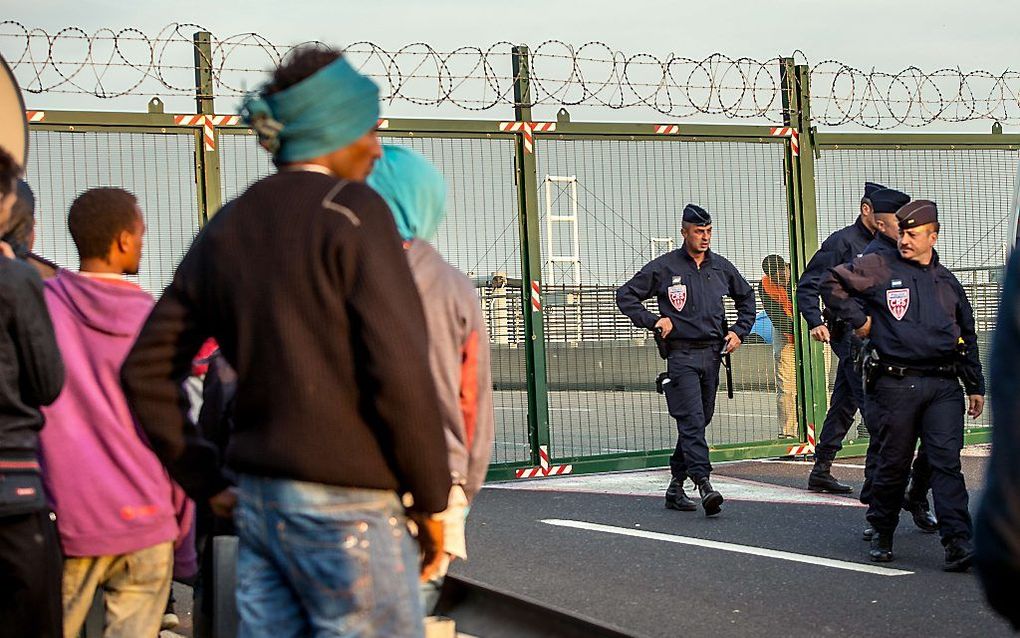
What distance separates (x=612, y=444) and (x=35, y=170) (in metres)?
5.02

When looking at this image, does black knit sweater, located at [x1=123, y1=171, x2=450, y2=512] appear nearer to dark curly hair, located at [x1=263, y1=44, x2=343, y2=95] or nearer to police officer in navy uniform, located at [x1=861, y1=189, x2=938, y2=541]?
dark curly hair, located at [x1=263, y1=44, x2=343, y2=95]

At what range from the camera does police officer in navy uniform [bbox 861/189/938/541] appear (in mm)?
8484

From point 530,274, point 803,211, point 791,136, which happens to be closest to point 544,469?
point 530,274

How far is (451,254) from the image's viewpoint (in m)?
12.1

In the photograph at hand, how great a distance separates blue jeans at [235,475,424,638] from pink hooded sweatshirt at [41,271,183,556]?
1.56 metres

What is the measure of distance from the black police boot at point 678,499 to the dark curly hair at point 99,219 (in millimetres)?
6210

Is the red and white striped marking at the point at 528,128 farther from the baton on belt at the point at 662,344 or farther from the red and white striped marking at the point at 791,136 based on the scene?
the baton on belt at the point at 662,344

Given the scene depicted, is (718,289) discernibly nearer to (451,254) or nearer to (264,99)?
(451,254)

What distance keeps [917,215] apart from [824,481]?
3.54m

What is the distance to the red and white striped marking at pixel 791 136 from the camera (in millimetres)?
13258

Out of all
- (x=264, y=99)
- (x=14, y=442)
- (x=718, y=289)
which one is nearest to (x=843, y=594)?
(x=718, y=289)

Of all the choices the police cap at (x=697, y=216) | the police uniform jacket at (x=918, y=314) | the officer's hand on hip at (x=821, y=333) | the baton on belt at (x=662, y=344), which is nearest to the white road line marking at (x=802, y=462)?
the officer's hand on hip at (x=821, y=333)

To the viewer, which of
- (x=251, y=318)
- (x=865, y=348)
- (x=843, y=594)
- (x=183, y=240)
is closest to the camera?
(x=251, y=318)

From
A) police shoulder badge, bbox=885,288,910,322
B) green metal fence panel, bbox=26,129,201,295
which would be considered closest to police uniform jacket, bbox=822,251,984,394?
police shoulder badge, bbox=885,288,910,322
